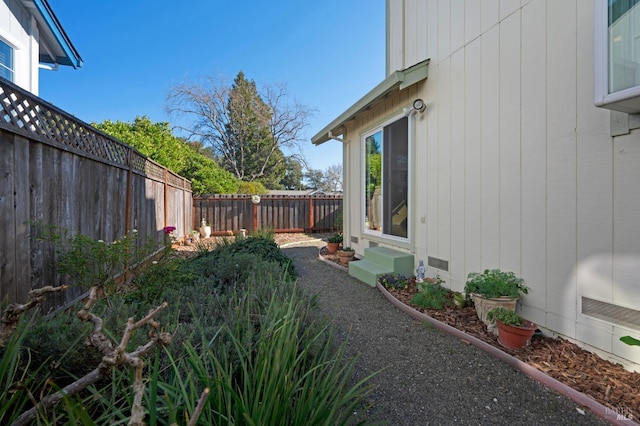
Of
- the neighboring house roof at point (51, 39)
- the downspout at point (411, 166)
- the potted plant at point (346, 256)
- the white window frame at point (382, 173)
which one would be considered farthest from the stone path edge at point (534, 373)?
the neighboring house roof at point (51, 39)

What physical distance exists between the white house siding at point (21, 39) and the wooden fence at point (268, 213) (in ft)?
21.1

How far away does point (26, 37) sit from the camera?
16.9ft

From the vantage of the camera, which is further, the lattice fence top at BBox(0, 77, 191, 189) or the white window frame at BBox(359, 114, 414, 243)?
the white window frame at BBox(359, 114, 414, 243)

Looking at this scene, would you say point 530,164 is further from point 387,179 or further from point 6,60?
point 6,60

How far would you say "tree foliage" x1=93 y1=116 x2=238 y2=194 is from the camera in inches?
457

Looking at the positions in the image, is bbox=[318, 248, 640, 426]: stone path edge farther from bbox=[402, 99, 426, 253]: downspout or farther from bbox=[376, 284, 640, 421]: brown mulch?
bbox=[402, 99, 426, 253]: downspout

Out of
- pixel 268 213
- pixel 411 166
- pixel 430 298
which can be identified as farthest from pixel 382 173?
pixel 268 213

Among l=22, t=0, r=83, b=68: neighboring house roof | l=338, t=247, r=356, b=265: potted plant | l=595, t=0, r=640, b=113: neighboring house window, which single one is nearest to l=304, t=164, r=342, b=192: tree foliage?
l=22, t=0, r=83, b=68: neighboring house roof

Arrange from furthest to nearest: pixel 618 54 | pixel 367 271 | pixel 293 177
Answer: pixel 293 177
pixel 367 271
pixel 618 54

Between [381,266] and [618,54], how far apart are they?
3.41 metres

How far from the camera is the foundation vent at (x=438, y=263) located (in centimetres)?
387

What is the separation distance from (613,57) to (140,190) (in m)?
5.73

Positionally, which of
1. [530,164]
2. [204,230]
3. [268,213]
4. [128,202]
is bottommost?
[204,230]

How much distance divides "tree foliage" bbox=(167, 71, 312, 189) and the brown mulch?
866 inches
